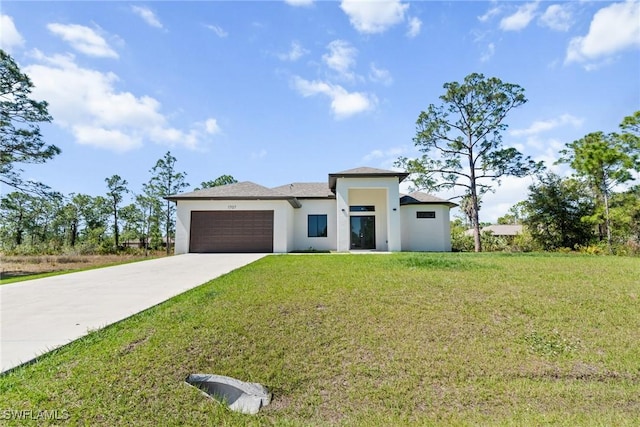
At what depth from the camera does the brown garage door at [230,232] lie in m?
16.5

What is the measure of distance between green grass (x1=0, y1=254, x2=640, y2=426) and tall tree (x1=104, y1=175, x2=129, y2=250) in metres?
35.2

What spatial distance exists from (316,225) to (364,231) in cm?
317

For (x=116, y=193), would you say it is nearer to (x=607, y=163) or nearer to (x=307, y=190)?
(x=307, y=190)

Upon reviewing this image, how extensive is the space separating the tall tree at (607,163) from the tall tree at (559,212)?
0.98 m

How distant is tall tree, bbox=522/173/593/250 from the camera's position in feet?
63.8

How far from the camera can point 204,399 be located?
9.46 ft

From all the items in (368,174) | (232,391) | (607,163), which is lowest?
(232,391)

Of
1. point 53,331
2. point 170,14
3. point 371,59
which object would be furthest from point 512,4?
point 53,331

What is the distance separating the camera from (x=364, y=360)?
359 centimetres

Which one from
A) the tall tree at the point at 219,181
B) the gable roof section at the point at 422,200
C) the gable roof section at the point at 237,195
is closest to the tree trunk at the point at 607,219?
the gable roof section at the point at 422,200

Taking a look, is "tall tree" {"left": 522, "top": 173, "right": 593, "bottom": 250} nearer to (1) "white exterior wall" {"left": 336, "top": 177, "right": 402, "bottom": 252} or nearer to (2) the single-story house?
(2) the single-story house

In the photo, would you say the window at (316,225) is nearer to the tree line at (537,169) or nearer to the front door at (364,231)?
the front door at (364,231)

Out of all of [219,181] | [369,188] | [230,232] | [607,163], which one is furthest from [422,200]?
[219,181]

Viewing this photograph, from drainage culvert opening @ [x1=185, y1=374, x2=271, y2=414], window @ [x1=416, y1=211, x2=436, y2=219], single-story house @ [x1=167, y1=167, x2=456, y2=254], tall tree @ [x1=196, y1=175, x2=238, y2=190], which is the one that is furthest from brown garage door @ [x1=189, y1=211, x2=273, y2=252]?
tall tree @ [x1=196, y1=175, x2=238, y2=190]
